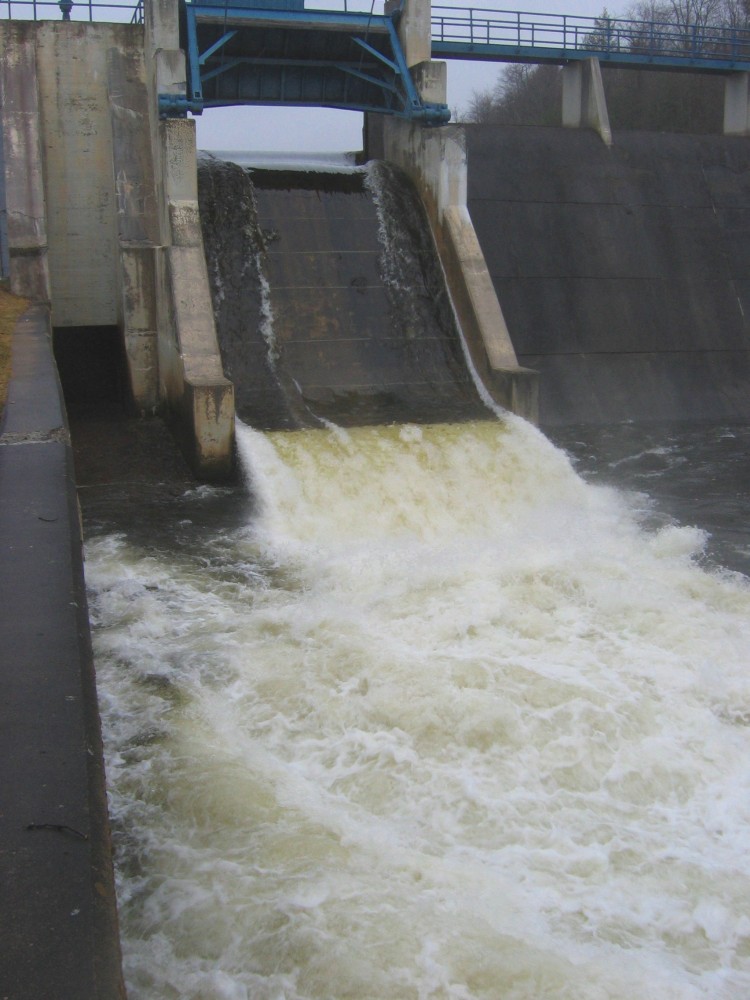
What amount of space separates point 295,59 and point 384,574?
27.2ft

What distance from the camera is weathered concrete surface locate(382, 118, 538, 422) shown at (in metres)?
10.0

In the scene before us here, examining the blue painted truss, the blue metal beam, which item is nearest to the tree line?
the blue metal beam

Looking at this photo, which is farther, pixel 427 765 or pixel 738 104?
pixel 738 104

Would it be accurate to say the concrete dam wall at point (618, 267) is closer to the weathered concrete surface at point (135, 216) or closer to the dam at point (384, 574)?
the dam at point (384, 574)

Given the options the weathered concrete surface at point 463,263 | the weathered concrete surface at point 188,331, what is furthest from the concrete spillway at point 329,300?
the weathered concrete surface at point 188,331

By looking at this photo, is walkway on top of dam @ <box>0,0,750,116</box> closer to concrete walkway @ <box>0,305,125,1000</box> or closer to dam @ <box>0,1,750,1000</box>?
dam @ <box>0,1,750,1000</box>

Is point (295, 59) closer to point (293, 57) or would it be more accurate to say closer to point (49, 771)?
point (293, 57)

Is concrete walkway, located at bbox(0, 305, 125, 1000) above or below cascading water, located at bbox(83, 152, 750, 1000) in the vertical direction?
above

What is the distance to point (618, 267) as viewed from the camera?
13422 millimetres

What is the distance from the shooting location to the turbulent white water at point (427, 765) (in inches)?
135

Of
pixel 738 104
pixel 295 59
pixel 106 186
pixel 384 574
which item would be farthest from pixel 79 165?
pixel 738 104

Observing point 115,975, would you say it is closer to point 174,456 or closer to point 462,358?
point 174,456

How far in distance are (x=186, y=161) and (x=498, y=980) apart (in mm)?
8995

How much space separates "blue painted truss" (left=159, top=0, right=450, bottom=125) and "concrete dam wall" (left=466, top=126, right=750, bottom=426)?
1.73m
